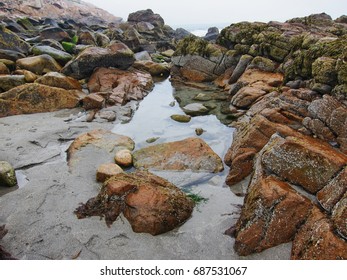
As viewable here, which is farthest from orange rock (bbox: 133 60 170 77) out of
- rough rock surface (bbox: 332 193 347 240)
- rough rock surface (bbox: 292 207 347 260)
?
rough rock surface (bbox: 332 193 347 240)

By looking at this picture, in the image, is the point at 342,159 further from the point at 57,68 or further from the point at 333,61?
the point at 57,68

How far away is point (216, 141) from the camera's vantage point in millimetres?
8188

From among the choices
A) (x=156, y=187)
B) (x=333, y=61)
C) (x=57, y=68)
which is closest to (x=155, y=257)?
(x=156, y=187)

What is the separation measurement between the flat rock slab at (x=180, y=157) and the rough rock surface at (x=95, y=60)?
27.3 ft

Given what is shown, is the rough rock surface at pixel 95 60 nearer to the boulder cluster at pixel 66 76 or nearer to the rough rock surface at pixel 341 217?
the boulder cluster at pixel 66 76

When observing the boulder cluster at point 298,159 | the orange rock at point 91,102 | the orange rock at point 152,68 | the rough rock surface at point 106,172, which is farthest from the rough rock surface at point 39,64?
the rough rock surface at point 106,172

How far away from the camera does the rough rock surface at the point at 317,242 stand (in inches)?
129

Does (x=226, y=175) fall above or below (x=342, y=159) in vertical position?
below

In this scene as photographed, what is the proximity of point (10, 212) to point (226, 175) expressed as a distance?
4.44 meters

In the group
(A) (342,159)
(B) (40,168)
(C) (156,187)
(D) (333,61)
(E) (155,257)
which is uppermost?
(D) (333,61)

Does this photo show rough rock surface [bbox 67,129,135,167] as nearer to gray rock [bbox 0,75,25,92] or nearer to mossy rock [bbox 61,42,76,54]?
gray rock [bbox 0,75,25,92]

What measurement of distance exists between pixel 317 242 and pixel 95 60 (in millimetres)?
13049

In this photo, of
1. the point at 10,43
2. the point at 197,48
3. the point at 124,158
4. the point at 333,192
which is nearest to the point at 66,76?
the point at 10,43
